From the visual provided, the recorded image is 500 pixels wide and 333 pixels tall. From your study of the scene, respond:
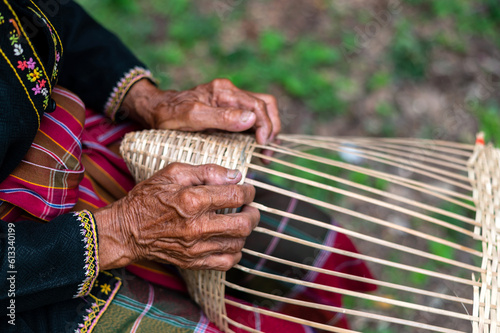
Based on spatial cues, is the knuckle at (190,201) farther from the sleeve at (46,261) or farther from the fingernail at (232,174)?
the sleeve at (46,261)

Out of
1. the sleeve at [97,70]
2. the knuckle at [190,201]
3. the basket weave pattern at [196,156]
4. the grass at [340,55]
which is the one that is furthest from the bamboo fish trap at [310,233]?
the grass at [340,55]

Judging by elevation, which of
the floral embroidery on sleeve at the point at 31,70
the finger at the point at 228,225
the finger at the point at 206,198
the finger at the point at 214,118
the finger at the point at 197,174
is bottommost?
the finger at the point at 228,225

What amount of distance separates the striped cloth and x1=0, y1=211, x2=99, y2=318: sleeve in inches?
2.6

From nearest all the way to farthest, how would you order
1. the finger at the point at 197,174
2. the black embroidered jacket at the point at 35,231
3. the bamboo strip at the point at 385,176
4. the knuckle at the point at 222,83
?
the black embroidered jacket at the point at 35,231 < the finger at the point at 197,174 < the bamboo strip at the point at 385,176 < the knuckle at the point at 222,83

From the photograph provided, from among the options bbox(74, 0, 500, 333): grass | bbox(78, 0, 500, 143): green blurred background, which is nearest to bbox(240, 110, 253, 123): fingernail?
bbox(74, 0, 500, 333): grass

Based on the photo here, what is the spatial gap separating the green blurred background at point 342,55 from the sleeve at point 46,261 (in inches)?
57.6

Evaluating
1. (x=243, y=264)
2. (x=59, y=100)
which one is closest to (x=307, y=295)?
(x=243, y=264)

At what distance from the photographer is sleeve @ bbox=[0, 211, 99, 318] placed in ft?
2.60

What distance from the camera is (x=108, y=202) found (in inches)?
41.9

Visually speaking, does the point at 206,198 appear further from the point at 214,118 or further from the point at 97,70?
the point at 97,70

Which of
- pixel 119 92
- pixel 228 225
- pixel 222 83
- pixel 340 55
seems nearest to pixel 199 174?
pixel 228 225

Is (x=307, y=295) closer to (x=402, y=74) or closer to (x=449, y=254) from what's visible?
(x=449, y=254)

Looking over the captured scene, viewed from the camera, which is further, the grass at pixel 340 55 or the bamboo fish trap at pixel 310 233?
the grass at pixel 340 55

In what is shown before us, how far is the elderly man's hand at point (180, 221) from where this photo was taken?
854 mm
